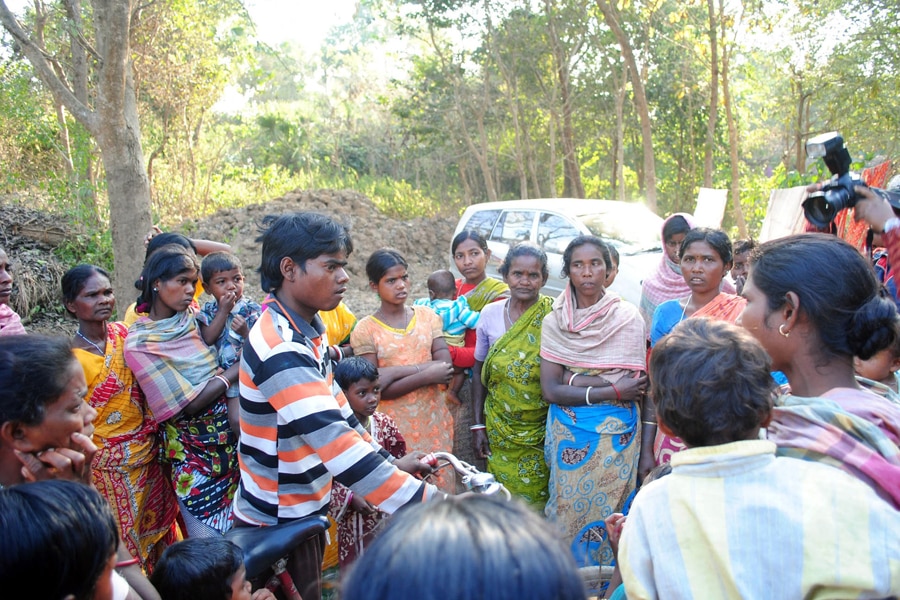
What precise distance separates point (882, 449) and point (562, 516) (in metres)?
2.27

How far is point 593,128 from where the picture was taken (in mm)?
17156

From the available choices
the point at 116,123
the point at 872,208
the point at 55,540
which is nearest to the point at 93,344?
the point at 55,540

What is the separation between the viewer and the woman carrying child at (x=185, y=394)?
9.76ft

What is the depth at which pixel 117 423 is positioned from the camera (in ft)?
9.66

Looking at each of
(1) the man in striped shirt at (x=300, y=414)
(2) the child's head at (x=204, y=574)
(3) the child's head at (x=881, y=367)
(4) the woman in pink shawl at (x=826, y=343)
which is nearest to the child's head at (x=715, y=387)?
(4) the woman in pink shawl at (x=826, y=343)

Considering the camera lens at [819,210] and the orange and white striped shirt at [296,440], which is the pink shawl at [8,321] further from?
the camera lens at [819,210]

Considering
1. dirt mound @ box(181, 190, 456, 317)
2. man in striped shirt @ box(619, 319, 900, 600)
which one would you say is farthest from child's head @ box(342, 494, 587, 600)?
dirt mound @ box(181, 190, 456, 317)

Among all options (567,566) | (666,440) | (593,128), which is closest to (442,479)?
(666,440)

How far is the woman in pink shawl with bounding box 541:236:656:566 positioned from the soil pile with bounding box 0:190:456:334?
12.3 feet

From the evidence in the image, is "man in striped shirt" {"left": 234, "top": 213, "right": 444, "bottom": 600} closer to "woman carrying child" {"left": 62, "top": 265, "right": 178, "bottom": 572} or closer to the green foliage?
"woman carrying child" {"left": 62, "top": 265, "right": 178, "bottom": 572}

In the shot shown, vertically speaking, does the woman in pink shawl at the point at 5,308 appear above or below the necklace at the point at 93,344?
above

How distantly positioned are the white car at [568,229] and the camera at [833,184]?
4767 mm

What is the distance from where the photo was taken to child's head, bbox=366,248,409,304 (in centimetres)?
372

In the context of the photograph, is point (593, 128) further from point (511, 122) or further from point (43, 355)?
point (43, 355)
